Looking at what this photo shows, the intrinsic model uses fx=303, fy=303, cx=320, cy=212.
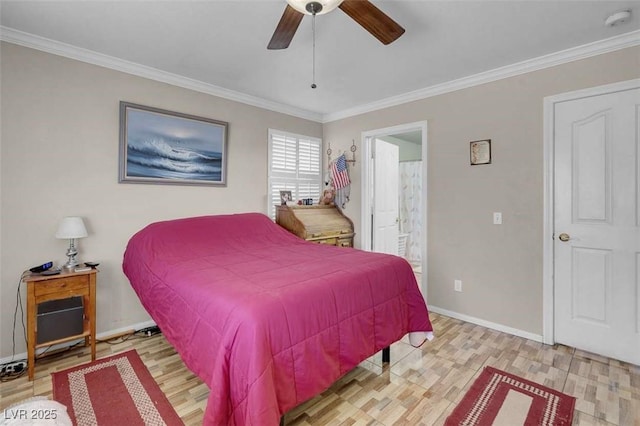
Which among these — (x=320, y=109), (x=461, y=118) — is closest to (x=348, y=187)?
(x=320, y=109)

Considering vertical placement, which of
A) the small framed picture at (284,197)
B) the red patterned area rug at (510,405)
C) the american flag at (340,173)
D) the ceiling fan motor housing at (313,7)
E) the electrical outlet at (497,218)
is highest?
the ceiling fan motor housing at (313,7)

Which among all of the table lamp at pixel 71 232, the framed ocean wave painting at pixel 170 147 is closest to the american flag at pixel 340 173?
the framed ocean wave painting at pixel 170 147

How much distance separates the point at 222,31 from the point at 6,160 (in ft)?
6.22

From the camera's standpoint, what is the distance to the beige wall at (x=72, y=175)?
7.60 feet

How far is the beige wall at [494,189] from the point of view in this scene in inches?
107

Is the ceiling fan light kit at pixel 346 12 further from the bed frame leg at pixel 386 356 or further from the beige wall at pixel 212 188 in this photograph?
the bed frame leg at pixel 386 356

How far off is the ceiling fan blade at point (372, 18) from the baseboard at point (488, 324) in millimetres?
2566

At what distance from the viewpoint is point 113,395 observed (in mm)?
1941

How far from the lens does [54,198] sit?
8.13ft

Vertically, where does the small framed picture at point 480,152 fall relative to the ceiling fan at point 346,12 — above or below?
below

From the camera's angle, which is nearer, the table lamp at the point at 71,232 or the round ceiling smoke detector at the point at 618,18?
the round ceiling smoke detector at the point at 618,18

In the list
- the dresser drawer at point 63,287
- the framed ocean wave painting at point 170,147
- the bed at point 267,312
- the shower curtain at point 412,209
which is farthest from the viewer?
the shower curtain at point 412,209

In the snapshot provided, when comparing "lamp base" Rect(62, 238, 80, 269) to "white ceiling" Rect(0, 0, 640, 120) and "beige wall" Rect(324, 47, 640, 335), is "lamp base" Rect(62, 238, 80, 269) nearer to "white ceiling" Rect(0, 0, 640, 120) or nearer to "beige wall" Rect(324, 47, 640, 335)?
"white ceiling" Rect(0, 0, 640, 120)

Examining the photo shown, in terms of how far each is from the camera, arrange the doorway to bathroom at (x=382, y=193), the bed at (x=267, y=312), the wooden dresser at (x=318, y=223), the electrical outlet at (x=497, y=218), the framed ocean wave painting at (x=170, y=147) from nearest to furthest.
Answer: the bed at (x=267, y=312) < the framed ocean wave painting at (x=170, y=147) < the electrical outlet at (x=497, y=218) < the doorway to bathroom at (x=382, y=193) < the wooden dresser at (x=318, y=223)
